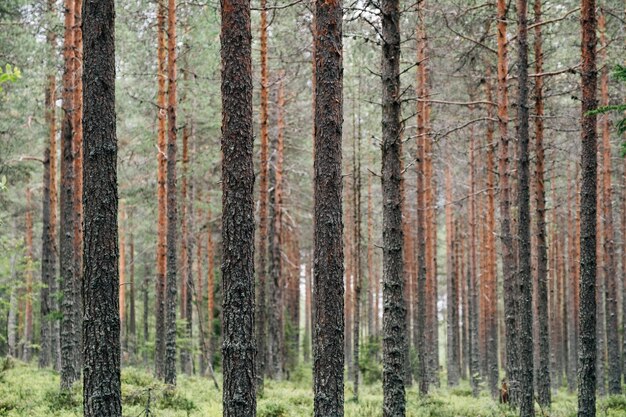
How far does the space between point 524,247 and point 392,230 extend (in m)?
3.88

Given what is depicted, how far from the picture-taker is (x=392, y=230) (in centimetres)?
950

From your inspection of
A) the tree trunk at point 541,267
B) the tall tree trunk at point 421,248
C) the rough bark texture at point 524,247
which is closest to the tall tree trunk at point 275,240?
the tall tree trunk at point 421,248

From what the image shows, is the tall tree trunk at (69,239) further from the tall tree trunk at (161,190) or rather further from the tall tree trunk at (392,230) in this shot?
the tall tree trunk at (392,230)

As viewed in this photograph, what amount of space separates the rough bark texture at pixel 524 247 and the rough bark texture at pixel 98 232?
810 centimetres

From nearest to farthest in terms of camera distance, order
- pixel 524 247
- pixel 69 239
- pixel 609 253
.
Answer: pixel 524 247 → pixel 69 239 → pixel 609 253

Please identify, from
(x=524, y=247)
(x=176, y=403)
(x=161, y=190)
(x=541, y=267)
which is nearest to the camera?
(x=524, y=247)

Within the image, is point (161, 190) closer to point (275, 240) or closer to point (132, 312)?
point (275, 240)

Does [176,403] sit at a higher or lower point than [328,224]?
lower

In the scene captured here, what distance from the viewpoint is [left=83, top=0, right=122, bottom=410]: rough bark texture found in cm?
681

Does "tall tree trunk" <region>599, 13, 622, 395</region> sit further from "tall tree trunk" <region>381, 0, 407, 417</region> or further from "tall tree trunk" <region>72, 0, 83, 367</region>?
"tall tree trunk" <region>72, 0, 83, 367</region>

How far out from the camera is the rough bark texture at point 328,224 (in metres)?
8.02

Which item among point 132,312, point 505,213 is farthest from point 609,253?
point 132,312

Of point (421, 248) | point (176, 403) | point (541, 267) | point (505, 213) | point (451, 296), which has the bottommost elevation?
point (176, 403)

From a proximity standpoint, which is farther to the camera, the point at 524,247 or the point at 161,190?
the point at 161,190
